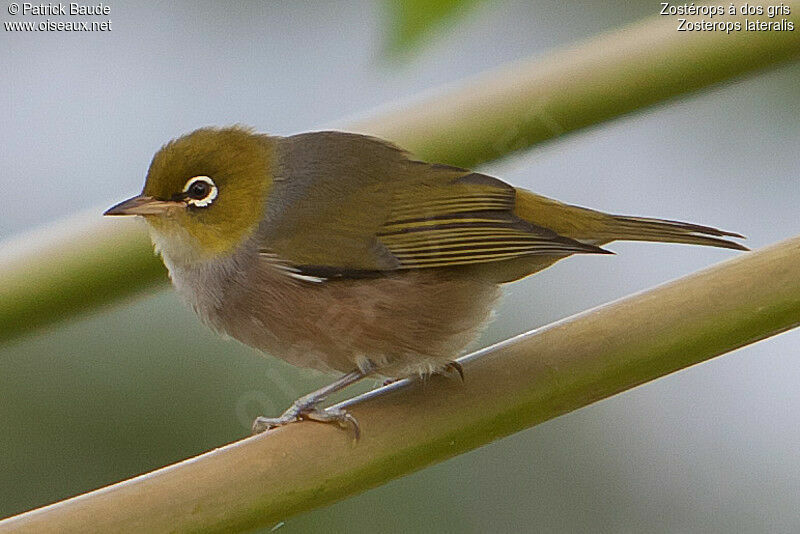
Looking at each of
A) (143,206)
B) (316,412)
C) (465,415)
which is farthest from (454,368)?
(143,206)

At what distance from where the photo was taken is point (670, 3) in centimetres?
165

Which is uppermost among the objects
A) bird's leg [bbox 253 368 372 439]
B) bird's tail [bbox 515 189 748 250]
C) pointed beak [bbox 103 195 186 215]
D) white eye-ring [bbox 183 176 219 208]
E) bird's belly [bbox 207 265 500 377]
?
white eye-ring [bbox 183 176 219 208]

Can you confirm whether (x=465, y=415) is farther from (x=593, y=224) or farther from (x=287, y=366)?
(x=287, y=366)

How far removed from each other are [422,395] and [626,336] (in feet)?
0.98

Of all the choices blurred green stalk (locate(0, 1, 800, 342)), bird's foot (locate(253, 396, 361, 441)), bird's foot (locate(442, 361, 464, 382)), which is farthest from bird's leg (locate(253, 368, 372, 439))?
blurred green stalk (locate(0, 1, 800, 342))

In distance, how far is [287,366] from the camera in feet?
8.95

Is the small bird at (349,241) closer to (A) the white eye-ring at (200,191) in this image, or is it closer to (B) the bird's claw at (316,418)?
(A) the white eye-ring at (200,191)

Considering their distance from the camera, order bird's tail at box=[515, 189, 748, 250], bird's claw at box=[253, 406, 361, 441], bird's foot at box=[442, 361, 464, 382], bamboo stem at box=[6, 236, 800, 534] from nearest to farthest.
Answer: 1. bamboo stem at box=[6, 236, 800, 534]
2. bird's claw at box=[253, 406, 361, 441]
3. bird's foot at box=[442, 361, 464, 382]
4. bird's tail at box=[515, 189, 748, 250]

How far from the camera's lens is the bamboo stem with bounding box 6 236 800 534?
43.4 inches

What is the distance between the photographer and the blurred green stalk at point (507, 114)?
4.42ft

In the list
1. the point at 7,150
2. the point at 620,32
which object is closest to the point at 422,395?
the point at 620,32

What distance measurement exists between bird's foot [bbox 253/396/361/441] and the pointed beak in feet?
1.30

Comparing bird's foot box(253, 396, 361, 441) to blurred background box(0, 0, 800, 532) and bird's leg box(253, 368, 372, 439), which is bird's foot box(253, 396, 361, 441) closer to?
bird's leg box(253, 368, 372, 439)

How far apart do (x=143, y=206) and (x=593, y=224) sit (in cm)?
87
